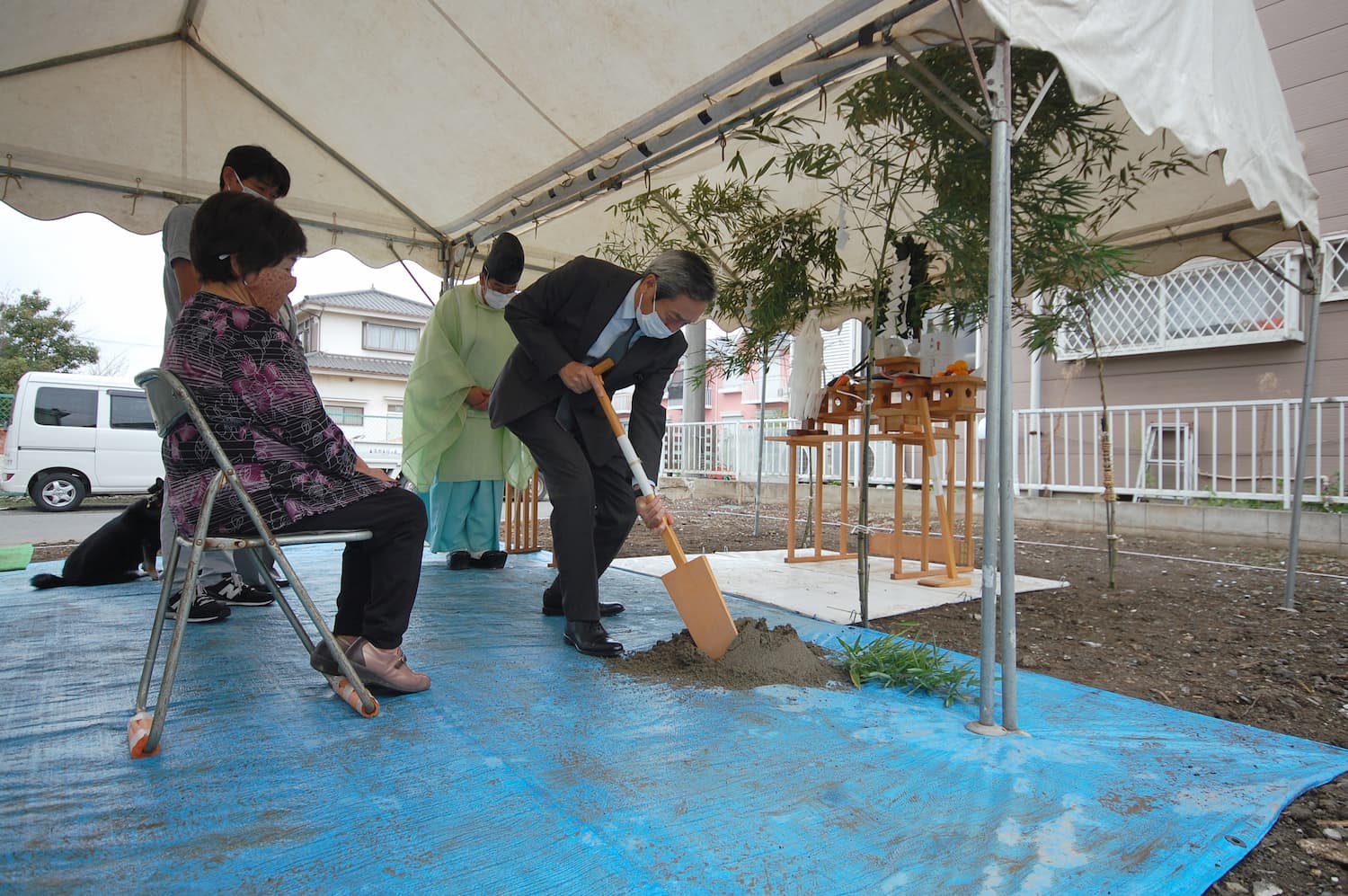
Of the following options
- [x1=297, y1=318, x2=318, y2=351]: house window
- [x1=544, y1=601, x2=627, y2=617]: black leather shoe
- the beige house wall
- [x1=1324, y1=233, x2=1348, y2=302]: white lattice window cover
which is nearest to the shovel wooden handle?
[x1=544, y1=601, x2=627, y2=617]: black leather shoe

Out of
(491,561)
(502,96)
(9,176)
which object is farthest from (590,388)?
(9,176)

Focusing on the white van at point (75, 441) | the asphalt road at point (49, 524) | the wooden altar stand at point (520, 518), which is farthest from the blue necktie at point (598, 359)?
the white van at point (75, 441)

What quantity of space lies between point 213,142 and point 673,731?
4.13 meters

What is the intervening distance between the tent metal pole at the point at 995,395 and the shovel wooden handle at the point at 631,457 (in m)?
0.83

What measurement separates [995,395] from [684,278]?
0.99 m

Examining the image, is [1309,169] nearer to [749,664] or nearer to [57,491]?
[749,664]

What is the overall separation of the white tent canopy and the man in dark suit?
0.95m

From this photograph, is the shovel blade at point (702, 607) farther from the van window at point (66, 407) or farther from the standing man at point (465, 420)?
the van window at point (66, 407)

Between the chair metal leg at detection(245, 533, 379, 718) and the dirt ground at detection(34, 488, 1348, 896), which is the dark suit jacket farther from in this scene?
the dirt ground at detection(34, 488, 1348, 896)

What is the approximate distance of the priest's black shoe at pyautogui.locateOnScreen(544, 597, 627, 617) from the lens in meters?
2.78

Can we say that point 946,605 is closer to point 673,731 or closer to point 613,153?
point 673,731

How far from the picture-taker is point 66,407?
9086 mm

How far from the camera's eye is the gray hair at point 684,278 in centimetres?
225

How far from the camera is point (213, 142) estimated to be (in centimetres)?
392
